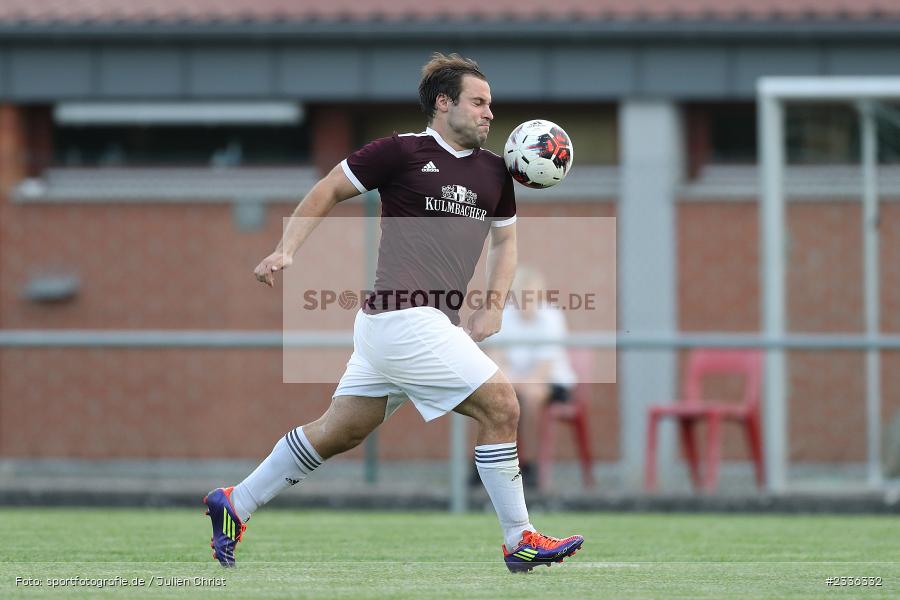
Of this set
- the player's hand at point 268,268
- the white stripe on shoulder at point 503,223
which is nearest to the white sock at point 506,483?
the white stripe on shoulder at point 503,223

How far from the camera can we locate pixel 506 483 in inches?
246

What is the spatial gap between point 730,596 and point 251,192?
28.2 feet

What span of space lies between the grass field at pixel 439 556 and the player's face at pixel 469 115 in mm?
1736

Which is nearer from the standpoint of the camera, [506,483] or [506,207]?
[506,483]

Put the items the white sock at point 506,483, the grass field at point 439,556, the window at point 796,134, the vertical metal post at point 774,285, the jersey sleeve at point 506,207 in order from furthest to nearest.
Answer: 1. the window at point 796,134
2. the vertical metal post at point 774,285
3. the jersey sleeve at point 506,207
4. the white sock at point 506,483
5. the grass field at point 439,556

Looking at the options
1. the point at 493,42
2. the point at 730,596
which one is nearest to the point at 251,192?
the point at 493,42

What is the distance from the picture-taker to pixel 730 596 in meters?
5.59

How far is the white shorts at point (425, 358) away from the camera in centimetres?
618

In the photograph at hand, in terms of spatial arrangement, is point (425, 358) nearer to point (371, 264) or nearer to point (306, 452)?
point (306, 452)

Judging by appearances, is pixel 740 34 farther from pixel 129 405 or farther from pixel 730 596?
pixel 730 596

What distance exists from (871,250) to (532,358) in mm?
2577

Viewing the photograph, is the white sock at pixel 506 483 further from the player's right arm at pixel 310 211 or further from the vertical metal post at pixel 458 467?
the vertical metal post at pixel 458 467

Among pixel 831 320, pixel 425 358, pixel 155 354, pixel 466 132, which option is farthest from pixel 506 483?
pixel 155 354

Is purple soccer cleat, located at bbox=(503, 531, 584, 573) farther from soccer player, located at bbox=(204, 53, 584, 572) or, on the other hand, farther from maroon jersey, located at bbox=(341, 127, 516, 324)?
maroon jersey, located at bbox=(341, 127, 516, 324)
